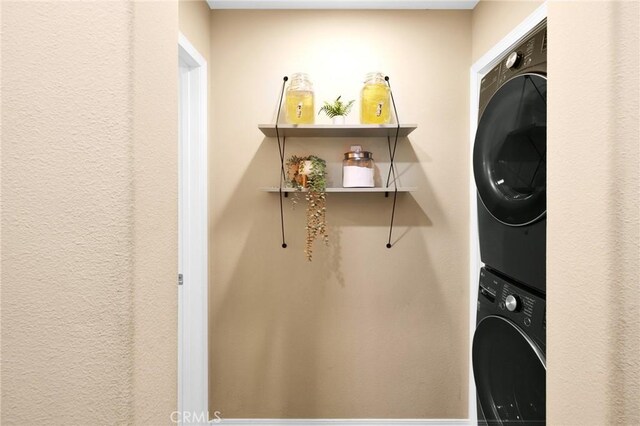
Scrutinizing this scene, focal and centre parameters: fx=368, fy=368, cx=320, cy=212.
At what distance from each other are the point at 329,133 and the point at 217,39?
84 cm

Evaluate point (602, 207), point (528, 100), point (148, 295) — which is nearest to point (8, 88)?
point (148, 295)

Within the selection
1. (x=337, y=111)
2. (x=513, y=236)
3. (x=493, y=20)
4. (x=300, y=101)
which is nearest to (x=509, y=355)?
(x=513, y=236)

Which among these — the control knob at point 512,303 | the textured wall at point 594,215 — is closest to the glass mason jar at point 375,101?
the control knob at point 512,303

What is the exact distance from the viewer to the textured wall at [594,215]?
569 mm

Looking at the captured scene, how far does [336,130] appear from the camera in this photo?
6.34ft

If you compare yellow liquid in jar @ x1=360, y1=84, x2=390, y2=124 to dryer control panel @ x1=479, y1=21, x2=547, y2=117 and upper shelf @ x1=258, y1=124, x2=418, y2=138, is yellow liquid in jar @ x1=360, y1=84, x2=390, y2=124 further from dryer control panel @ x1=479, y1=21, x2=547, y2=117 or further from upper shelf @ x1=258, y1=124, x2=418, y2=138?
dryer control panel @ x1=479, y1=21, x2=547, y2=117

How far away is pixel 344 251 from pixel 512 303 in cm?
107

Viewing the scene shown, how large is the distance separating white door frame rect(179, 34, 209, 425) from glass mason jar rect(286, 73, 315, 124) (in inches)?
18.7

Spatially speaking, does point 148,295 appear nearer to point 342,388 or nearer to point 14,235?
point 14,235

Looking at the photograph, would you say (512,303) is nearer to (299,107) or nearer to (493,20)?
(299,107)

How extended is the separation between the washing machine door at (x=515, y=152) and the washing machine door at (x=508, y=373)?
38 cm

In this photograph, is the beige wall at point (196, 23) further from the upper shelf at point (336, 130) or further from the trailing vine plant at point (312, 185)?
the trailing vine plant at point (312, 185)

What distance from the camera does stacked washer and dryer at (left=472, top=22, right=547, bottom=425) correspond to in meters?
1.05

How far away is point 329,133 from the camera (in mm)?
2012
